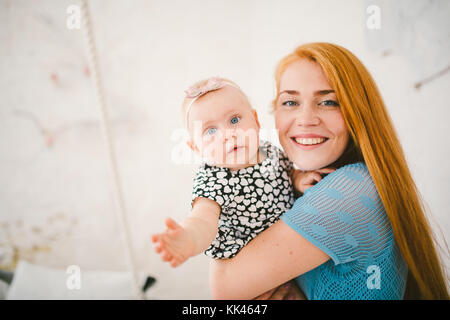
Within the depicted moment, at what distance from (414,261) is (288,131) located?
0.49 meters

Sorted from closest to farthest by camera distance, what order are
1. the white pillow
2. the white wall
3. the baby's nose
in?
the baby's nose
the white pillow
the white wall

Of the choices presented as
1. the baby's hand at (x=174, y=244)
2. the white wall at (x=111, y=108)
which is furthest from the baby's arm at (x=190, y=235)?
the white wall at (x=111, y=108)

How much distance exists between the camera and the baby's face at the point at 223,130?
0.70 m

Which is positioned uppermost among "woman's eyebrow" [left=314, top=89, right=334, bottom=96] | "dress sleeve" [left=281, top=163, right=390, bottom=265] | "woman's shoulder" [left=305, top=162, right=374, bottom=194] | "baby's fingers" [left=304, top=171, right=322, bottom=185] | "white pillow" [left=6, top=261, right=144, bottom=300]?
"woman's eyebrow" [left=314, top=89, right=334, bottom=96]

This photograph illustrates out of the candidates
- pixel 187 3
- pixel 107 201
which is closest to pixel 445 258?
pixel 107 201

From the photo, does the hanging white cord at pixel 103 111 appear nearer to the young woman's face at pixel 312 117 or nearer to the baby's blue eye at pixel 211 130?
the baby's blue eye at pixel 211 130

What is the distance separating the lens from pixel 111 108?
78.5 inches

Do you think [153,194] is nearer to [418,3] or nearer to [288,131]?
[288,131]

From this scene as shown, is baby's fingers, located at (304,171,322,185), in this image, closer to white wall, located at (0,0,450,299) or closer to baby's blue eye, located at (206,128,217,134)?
baby's blue eye, located at (206,128,217,134)

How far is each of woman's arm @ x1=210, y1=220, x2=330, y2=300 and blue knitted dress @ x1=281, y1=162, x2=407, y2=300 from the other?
0.09 ft

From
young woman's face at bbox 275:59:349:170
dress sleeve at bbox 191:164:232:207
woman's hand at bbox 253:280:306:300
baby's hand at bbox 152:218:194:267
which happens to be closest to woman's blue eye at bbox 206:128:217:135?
dress sleeve at bbox 191:164:232:207

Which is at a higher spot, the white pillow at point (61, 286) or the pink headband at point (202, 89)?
the pink headband at point (202, 89)

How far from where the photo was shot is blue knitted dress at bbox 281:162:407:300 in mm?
587

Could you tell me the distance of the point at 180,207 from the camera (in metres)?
2.18
